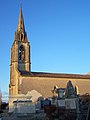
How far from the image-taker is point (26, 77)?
190 ft

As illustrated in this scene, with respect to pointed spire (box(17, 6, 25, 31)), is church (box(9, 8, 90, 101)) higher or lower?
lower

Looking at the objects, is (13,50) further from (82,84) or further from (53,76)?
(82,84)

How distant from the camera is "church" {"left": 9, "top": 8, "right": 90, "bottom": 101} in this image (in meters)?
57.8

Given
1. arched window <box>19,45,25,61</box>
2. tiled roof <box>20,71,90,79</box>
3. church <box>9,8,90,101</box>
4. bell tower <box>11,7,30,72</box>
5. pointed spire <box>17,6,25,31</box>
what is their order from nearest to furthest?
church <box>9,8,90,101</box>
tiled roof <box>20,71,90,79</box>
bell tower <box>11,7,30,72</box>
arched window <box>19,45,25,61</box>
pointed spire <box>17,6,25,31</box>

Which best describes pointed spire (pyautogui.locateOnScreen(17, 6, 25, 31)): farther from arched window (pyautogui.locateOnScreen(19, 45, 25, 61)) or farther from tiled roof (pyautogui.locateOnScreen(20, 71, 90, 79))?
tiled roof (pyautogui.locateOnScreen(20, 71, 90, 79))

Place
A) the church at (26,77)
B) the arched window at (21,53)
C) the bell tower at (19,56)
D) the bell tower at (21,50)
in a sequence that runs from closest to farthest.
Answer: the church at (26,77) < the bell tower at (19,56) < the bell tower at (21,50) < the arched window at (21,53)

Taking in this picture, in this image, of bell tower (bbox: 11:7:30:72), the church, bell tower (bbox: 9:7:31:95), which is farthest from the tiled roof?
bell tower (bbox: 11:7:30:72)

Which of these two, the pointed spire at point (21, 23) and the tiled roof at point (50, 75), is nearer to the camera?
the tiled roof at point (50, 75)

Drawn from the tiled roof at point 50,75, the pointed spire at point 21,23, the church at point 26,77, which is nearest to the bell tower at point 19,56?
the church at point 26,77

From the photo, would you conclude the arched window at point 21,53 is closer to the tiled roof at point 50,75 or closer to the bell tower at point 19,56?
the bell tower at point 19,56

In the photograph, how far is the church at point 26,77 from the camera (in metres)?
57.8

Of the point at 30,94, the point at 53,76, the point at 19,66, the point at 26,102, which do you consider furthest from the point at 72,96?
the point at 19,66

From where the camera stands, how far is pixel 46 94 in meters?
58.3

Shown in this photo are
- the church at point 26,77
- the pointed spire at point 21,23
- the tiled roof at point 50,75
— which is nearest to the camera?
the church at point 26,77
